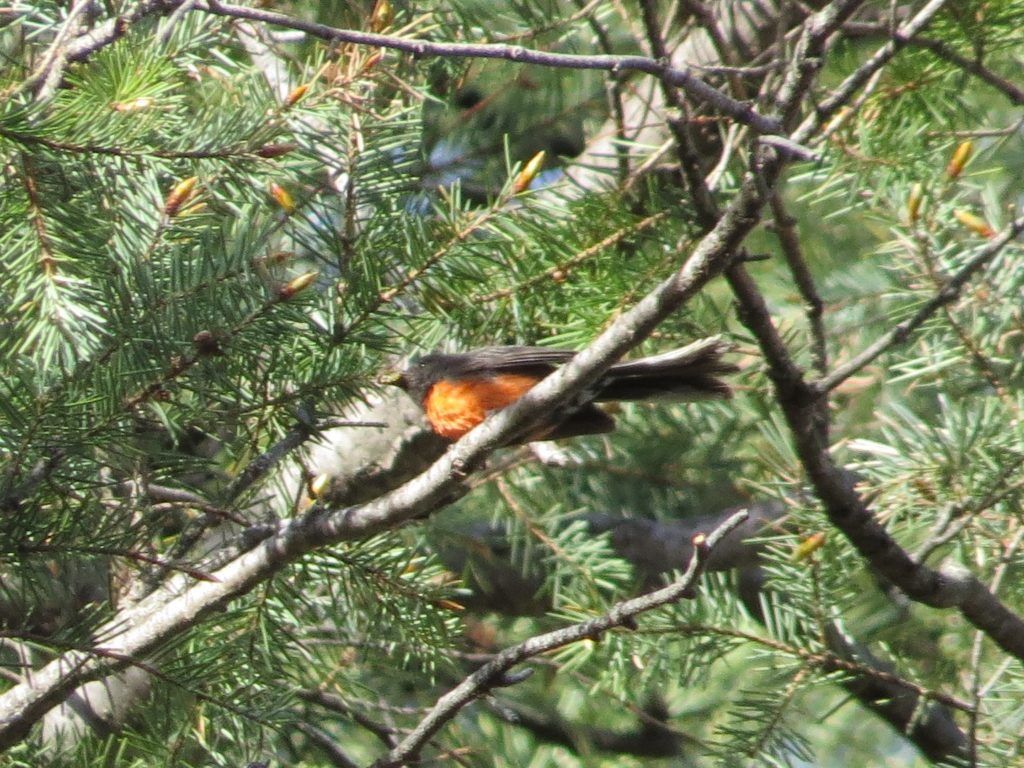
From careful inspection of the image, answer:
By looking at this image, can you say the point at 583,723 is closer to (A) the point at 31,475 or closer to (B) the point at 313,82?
(B) the point at 313,82

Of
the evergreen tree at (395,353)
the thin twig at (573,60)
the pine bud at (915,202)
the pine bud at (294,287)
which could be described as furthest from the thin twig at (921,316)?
the pine bud at (294,287)

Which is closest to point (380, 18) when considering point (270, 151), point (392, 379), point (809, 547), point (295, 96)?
point (295, 96)

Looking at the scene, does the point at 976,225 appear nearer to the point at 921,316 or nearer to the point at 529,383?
the point at 921,316

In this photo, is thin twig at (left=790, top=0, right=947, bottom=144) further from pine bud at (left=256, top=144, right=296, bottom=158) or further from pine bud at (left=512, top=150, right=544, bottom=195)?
pine bud at (left=256, top=144, right=296, bottom=158)

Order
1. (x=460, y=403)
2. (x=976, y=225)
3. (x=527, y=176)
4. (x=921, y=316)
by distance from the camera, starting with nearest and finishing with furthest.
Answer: (x=921, y=316) < (x=527, y=176) < (x=976, y=225) < (x=460, y=403)

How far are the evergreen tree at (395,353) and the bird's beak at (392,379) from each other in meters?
0.07

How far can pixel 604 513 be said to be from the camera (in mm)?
4707

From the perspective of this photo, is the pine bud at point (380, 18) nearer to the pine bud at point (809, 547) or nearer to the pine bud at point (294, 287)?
the pine bud at point (294, 287)

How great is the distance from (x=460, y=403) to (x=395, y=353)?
33.1 inches

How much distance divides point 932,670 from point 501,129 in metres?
2.86

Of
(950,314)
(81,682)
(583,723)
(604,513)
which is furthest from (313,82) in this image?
(583,723)

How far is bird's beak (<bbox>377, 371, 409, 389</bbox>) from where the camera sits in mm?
2496

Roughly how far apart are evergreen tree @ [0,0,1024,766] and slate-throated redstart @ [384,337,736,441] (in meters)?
0.09

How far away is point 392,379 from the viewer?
2.77m
